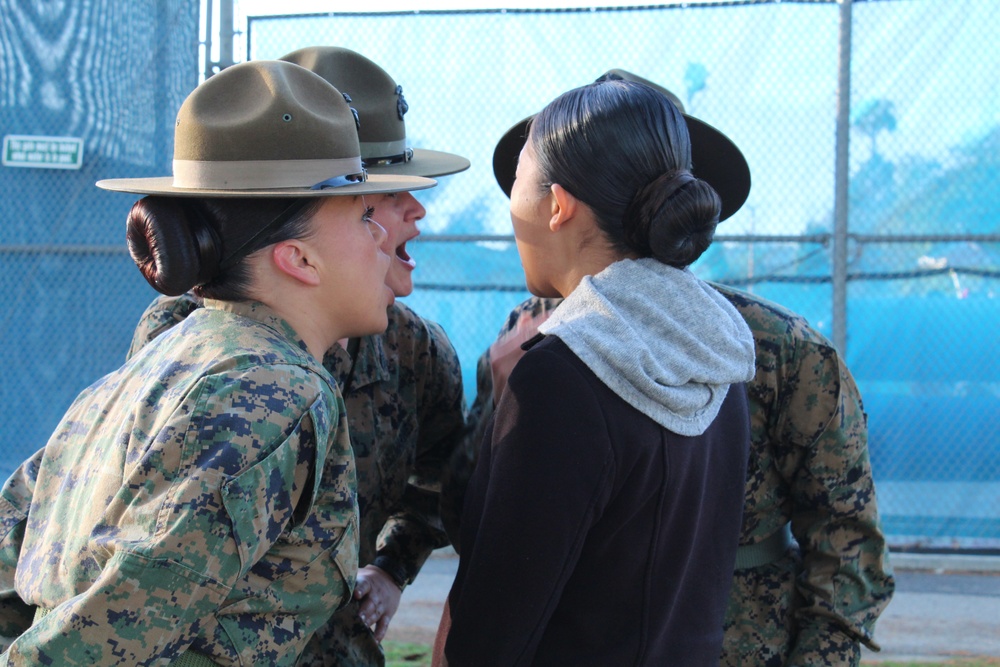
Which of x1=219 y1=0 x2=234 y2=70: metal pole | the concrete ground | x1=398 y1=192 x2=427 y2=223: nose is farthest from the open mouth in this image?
x1=219 y1=0 x2=234 y2=70: metal pole

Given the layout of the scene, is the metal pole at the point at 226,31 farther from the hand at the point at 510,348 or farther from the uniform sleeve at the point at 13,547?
the uniform sleeve at the point at 13,547

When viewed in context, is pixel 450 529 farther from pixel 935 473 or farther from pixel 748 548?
pixel 935 473

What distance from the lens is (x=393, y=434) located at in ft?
7.49

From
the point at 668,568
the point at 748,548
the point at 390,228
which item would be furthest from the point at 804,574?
the point at 390,228

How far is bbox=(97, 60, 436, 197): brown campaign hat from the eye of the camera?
155 cm

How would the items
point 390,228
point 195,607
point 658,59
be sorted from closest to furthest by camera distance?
point 195,607, point 390,228, point 658,59

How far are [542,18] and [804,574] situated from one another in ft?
11.8

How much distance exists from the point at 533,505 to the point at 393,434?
2.76 feet

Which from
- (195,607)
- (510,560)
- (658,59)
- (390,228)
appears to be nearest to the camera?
(195,607)

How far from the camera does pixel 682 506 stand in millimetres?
1584

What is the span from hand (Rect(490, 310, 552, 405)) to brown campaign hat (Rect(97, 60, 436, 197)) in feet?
2.02

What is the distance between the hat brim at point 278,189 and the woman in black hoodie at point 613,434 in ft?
0.84

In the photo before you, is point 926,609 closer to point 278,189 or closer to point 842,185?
point 842,185

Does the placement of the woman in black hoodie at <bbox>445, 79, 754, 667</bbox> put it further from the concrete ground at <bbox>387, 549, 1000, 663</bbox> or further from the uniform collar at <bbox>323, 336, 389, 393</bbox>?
the concrete ground at <bbox>387, 549, 1000, 663</bbox>
